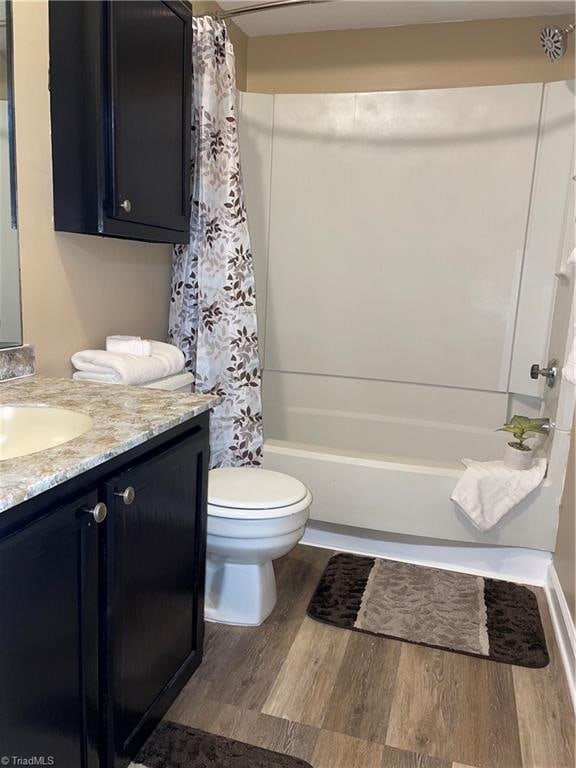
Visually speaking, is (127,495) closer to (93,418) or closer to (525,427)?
(93,418)

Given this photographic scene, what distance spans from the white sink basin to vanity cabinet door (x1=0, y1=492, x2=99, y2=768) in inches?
12.1

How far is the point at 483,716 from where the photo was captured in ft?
5.46

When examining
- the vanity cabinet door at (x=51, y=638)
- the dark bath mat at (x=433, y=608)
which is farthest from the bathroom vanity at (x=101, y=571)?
the dark bath mat at (x=433, y=608)

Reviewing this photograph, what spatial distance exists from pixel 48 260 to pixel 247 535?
103 cm

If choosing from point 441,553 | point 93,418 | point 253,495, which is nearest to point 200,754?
point 253,495

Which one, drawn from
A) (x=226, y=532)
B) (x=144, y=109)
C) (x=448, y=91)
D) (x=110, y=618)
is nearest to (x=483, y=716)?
(x=226, y=532)

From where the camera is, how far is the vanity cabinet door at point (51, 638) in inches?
36.7

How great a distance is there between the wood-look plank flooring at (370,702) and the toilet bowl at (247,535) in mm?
82

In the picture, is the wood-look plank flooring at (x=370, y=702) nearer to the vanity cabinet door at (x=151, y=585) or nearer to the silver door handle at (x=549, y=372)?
the vanity cabinet door at (x=151, y=585)

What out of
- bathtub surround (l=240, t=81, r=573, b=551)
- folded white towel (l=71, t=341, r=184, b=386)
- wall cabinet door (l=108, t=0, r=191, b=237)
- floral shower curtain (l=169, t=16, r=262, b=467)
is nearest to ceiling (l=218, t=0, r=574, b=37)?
bathtub surround (l=240, t=81, r=573, b=551)

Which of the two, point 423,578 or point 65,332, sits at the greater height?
point 65,332

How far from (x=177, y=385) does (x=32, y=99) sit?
3.11 feet

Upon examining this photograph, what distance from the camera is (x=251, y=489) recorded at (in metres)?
2.00

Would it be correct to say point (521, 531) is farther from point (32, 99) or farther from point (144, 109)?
point (32, 99)
